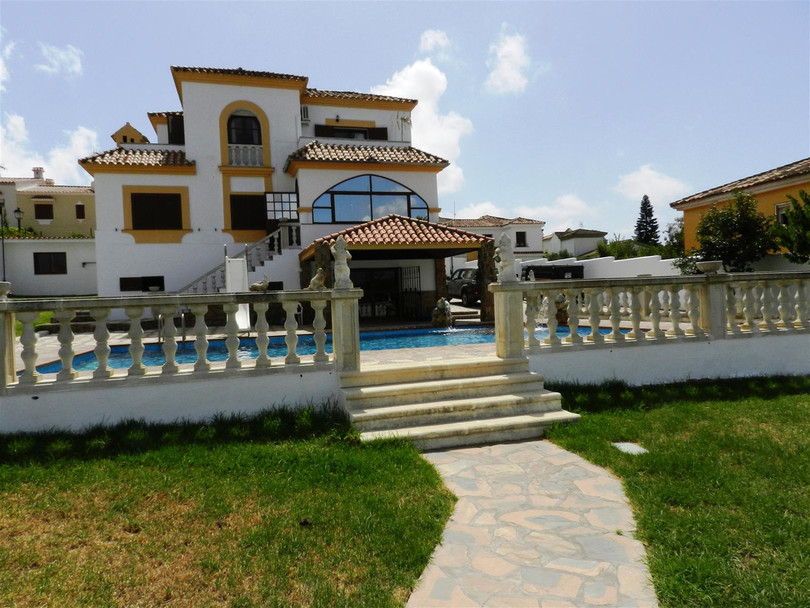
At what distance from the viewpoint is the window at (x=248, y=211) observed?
1916 cm

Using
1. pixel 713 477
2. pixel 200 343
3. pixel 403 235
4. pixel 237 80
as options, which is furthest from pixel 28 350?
pixel 237 80

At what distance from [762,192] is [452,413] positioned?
54.4 ft

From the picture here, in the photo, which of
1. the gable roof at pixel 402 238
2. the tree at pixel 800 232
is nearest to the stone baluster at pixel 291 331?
the gable roof at pixel 402 238

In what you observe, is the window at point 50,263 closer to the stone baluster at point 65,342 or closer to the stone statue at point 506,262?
the stone baluster at point 65,342

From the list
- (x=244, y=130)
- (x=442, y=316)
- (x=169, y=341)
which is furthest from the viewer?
(x=244, y=130)

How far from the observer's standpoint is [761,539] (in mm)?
3162

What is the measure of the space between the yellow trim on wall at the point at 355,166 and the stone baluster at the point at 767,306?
42.1 feet

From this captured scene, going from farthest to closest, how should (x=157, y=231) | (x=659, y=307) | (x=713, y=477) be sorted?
(x=157, y=231) < (x=659, y=307) < (x=713, y=477)

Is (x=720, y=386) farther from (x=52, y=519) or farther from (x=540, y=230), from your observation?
(x=540, y=230)

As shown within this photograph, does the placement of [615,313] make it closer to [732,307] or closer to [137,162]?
[732,307]

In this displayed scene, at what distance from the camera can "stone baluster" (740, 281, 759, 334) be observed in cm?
746

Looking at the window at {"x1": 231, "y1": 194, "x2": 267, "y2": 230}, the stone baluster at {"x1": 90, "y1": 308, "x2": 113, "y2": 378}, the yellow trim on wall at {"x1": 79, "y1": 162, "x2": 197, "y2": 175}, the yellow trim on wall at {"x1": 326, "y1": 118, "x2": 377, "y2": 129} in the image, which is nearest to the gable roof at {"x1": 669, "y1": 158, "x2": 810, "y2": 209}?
the yellow trim on wall at {"x1": 326, "y1": 118, "x2": 377, "y2": 129}

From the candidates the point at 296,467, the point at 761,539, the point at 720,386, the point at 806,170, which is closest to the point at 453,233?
the point at 720,386

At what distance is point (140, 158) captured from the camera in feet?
61.2
